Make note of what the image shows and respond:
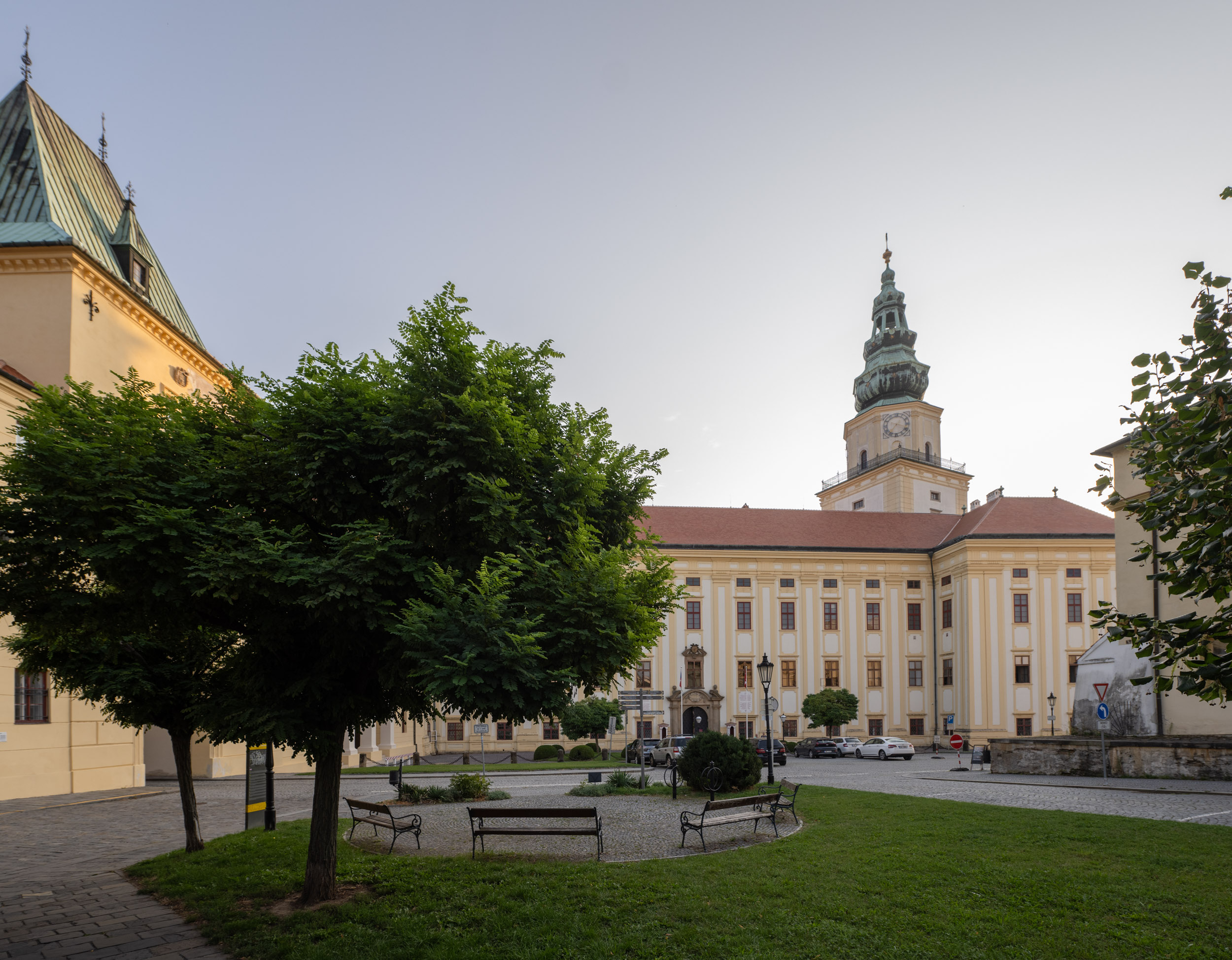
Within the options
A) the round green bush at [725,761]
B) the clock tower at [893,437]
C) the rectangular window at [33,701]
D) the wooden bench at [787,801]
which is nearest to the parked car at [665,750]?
the round green bush at [725,761]

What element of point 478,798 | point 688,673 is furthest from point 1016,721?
point 478,798

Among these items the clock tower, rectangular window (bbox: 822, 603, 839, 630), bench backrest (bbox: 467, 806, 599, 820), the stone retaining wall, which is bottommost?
the stone retaining wall

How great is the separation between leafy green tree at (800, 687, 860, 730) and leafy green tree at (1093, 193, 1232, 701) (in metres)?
49.2

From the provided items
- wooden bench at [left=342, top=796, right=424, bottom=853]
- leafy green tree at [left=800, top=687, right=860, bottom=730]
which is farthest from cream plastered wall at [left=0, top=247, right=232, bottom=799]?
leafy green tree at [left=800, top=687, right=860, bottom=730]

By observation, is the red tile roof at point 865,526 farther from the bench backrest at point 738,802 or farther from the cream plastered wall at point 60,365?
the bench backrest at point 738,802

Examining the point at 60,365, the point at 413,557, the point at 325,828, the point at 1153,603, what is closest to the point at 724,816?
the point at 325,828

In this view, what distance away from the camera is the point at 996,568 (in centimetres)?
5731

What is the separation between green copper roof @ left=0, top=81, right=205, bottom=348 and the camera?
27.8 m

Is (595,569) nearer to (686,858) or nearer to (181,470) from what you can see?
(181,470)

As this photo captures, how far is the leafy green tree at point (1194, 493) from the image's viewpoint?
5.12 metres

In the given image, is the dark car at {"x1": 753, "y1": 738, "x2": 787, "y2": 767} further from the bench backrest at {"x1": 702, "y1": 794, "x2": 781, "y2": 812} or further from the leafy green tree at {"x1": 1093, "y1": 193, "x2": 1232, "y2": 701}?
the leafy green tree at {"x1": 1093, "y1": 193, "x2": 1232, "y2": 701}

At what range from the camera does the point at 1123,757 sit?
23.1 m

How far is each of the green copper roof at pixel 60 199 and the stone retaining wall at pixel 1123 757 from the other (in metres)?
31.9

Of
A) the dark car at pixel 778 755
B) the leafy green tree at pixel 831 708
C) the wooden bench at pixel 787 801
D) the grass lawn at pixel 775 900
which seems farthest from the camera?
the leafy green tree at pixel 831 708
